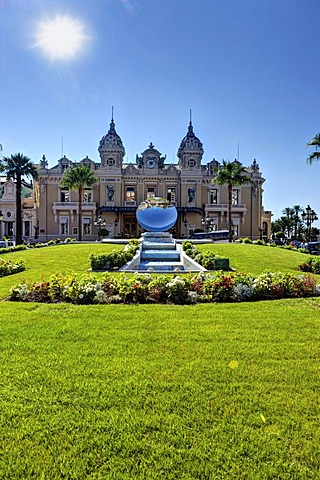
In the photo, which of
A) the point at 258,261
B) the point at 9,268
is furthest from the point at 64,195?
the point at 258,261

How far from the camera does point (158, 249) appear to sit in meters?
23.9

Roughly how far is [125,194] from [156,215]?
24.2 m

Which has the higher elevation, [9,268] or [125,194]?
[125,194]

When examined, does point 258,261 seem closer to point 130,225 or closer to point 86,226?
point 130,225

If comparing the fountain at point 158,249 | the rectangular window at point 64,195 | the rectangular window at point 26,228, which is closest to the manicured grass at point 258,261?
the fountain at point 158,249

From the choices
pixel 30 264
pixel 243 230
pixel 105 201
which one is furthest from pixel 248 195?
pixel 30 264

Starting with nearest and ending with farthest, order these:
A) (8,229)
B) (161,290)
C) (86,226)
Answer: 1. (161,290)
2. (86,226)
3. (8,229)

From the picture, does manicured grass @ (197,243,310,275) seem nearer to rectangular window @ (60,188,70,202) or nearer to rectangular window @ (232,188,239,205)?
rectangular window @ (232,188,239,205)

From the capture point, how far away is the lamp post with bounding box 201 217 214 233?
4931 centimetres

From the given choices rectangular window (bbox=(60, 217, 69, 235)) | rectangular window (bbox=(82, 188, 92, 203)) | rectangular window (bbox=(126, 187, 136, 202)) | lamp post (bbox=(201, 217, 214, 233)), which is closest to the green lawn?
lamp post (bbox=(201, 217, 214, 233))

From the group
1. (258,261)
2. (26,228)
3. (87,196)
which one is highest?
(87,196)

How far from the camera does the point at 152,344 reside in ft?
18.8

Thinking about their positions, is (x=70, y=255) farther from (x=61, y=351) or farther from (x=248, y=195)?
(x=248, y=195)

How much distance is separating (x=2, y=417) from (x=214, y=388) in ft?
7.87
